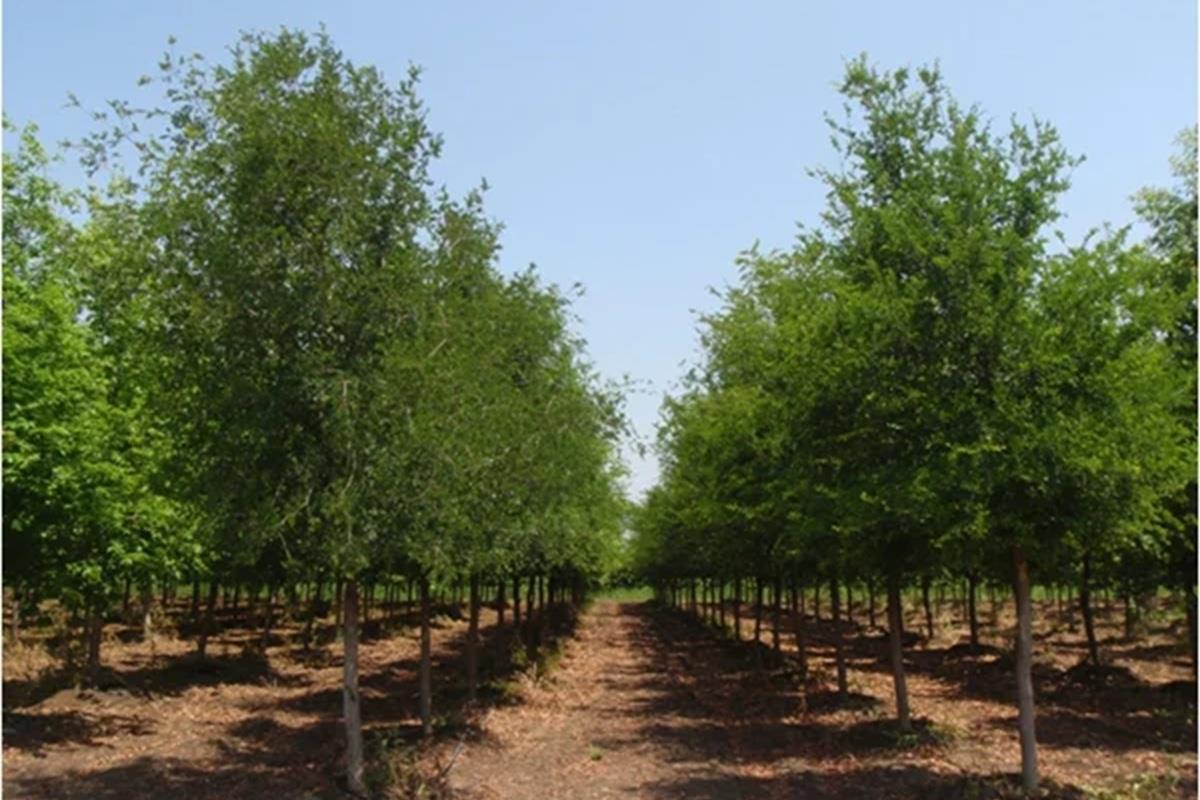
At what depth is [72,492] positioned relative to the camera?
1627cm

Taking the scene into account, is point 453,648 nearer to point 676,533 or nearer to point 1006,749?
point 676,533

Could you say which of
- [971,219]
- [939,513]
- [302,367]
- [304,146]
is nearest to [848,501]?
[939,513]

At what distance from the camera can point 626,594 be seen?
12350 centimetres

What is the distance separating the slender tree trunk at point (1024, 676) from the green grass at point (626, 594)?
101 meters

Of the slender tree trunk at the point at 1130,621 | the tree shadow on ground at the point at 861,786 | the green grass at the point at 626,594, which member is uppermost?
the tree shadow on ground at the point at 861,786

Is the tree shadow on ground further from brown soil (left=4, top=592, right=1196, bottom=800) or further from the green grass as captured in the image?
the green grass

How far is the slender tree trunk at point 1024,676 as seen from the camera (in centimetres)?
1213

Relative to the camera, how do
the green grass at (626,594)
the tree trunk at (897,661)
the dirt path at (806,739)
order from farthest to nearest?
the green grass at (626,594) < the tree trunk at (897,661) < the dirt path at (806,739)

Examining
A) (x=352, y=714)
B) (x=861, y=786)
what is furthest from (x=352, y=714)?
(x=861, y=786)

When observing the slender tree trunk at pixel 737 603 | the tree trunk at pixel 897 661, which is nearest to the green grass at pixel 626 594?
the slender tree trunk at pixel 737 603

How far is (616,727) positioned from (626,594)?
10452 cm

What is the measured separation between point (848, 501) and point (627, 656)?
27.0 meters

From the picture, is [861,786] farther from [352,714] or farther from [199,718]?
[199,718]

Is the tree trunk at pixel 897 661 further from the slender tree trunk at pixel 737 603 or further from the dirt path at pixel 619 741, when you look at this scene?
the slender tree trunk at pixel 737 603
